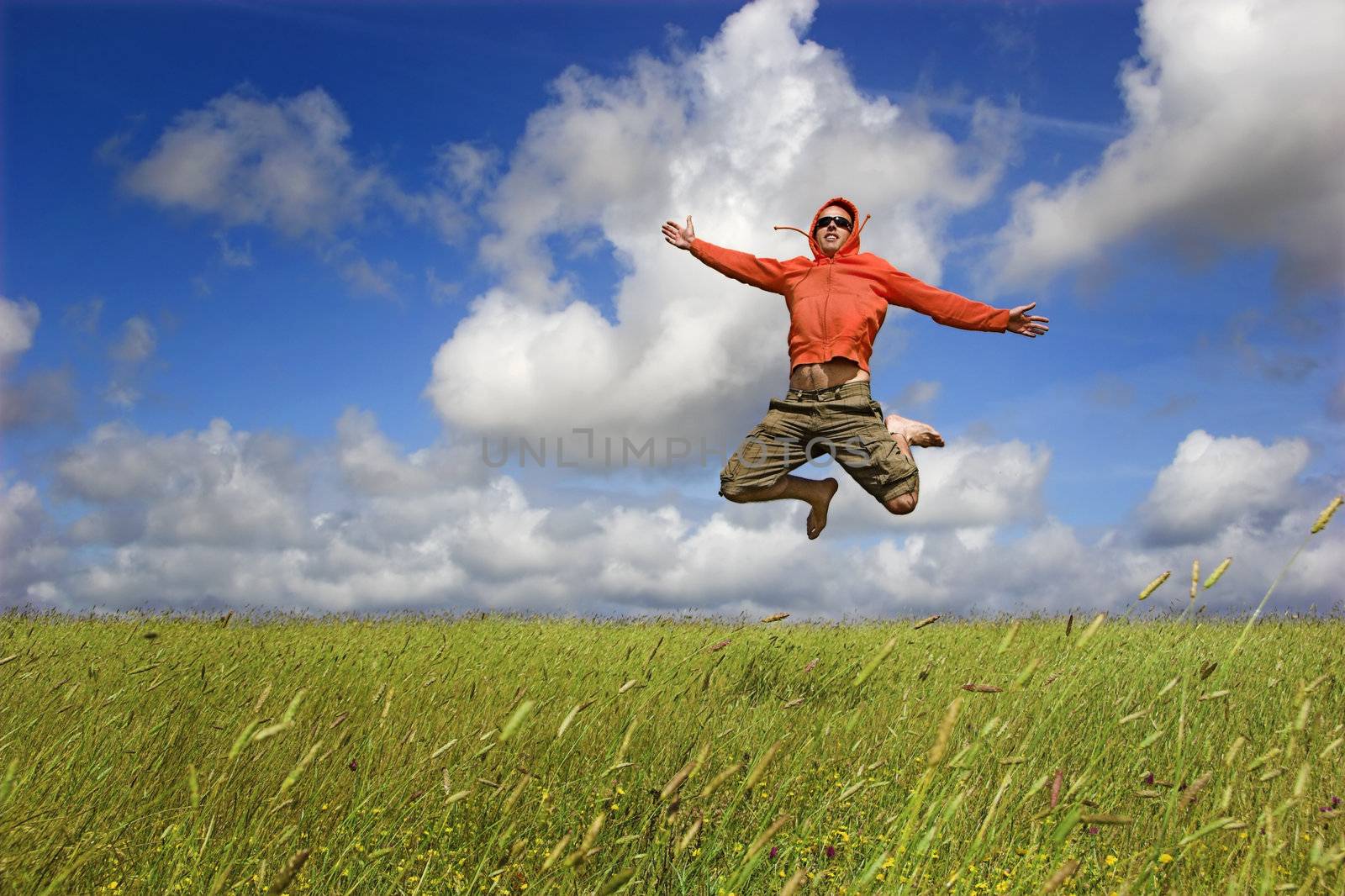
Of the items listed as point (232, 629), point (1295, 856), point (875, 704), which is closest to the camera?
point (1295, 856)

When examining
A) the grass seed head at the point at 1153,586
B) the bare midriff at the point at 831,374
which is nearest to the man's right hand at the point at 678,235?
the bare midriff at the point at 831,374

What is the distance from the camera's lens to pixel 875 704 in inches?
235

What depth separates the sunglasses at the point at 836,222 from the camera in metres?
7.14

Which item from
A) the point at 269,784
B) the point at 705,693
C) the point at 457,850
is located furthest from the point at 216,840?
the point at 705,693

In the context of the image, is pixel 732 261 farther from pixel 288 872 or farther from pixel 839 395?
pixel 288 872

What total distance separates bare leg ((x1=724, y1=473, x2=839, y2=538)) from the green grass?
1.16m

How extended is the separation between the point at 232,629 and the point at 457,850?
24.5ft

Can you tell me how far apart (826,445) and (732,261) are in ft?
5.76

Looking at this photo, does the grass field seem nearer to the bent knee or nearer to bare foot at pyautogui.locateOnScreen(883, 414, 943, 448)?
the bent knee

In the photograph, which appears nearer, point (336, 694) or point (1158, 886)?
point (1158, 886)

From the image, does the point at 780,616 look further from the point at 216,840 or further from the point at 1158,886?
the point at 216,840

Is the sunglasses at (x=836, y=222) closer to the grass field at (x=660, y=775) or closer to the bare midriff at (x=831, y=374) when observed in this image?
the bare midriff at (x=831, y=374)

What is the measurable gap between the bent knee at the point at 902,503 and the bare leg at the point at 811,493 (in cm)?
49

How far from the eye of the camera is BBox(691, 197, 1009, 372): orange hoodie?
259 inches
